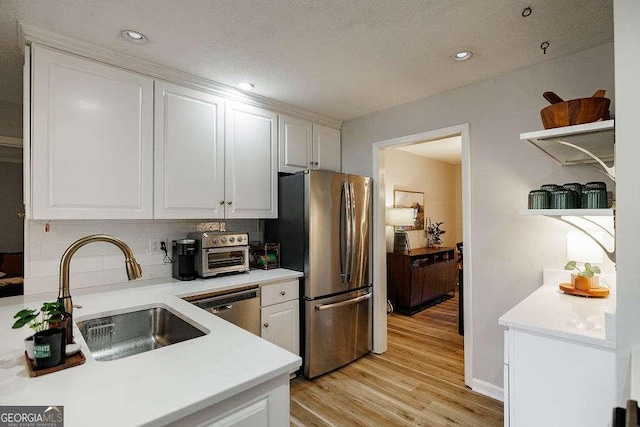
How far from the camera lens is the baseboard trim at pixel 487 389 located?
2371mm

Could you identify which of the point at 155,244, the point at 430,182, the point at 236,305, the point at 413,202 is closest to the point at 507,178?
the point at 236,305

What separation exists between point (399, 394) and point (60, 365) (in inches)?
87.3

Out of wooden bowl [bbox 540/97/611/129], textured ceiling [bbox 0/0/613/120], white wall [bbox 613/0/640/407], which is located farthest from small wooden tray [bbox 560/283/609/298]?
Answer: textured ceiling [bbox 0/0/613/120]

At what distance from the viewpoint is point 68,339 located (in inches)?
45.0

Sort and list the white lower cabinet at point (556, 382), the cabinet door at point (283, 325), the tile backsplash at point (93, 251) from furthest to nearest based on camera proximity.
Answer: the cabinet door at point (283, 325), the tile backsplash at point (93, 251), the white lower cabinet at point (556, 382)

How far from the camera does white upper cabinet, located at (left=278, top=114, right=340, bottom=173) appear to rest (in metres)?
3.03

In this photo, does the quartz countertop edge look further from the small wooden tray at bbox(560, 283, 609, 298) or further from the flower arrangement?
the flower arrangement

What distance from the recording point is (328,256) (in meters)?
2.78

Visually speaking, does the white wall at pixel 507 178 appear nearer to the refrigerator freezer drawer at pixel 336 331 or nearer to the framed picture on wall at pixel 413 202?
the refrigerator freezer drawer at pixel 336 331

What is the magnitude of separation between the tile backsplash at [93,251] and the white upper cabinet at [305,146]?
1.00m

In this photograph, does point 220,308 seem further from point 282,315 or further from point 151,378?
point 151,378

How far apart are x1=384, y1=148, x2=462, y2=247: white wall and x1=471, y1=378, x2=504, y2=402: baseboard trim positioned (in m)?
2.80

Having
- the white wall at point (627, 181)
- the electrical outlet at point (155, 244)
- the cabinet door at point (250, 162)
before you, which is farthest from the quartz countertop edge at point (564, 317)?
the electrical outlet at point (155, 244)

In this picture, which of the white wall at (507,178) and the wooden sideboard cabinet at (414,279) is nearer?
the white wall at (507,178)
